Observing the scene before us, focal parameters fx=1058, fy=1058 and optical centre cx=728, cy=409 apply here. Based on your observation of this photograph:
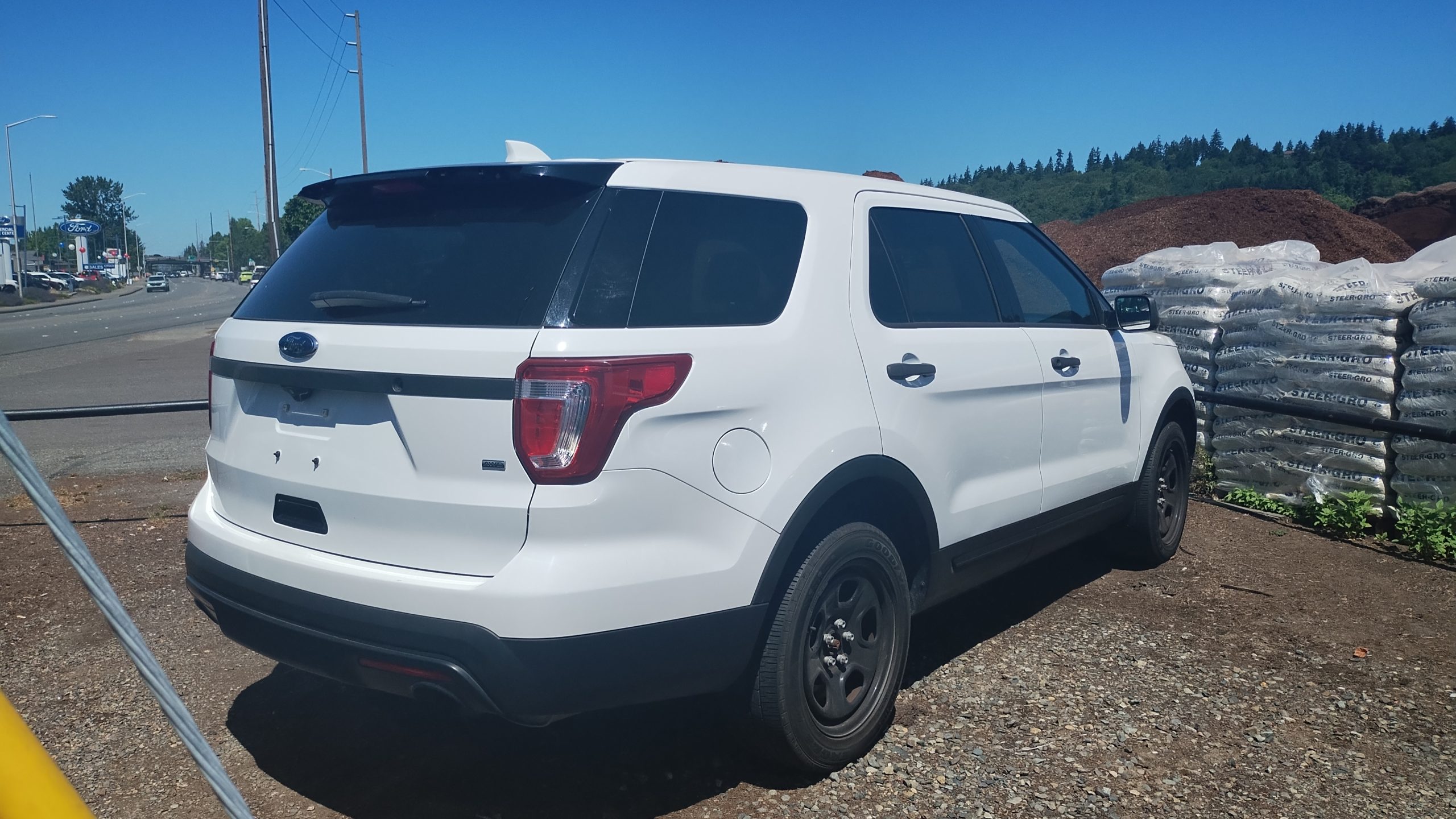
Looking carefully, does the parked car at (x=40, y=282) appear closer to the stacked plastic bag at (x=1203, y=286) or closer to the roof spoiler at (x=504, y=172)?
the stacked plastic bag at (x=1203, y=286)

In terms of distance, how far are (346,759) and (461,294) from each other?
5.63ft

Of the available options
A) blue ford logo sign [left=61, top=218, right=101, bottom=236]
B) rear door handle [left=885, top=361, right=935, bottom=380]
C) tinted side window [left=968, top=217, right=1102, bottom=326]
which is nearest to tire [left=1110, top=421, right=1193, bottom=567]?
tinted side window [left=968, top=217, right=1102, bottom=326]

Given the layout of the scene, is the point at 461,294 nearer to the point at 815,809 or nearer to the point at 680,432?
the point at 680,432

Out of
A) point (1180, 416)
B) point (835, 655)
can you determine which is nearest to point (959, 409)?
point (835, 655)

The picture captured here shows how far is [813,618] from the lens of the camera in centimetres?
336

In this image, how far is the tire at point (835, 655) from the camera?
125 inches

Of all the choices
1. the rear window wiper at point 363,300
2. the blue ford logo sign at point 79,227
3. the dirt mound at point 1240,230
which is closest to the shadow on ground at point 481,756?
the rear window wiper at point 363,300

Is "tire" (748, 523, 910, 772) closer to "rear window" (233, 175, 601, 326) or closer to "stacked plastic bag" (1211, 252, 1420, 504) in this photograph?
"rear window" (233, 175, 601, 326)

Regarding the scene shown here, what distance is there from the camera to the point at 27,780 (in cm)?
123

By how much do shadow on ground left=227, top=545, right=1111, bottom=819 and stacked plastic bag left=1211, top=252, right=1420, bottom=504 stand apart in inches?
153

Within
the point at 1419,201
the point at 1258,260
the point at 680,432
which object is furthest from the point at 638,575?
the point at 1419,201

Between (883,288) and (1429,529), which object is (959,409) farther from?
(1429,529)

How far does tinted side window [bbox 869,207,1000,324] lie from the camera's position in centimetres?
378

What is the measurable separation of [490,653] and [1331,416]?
19.0ft
